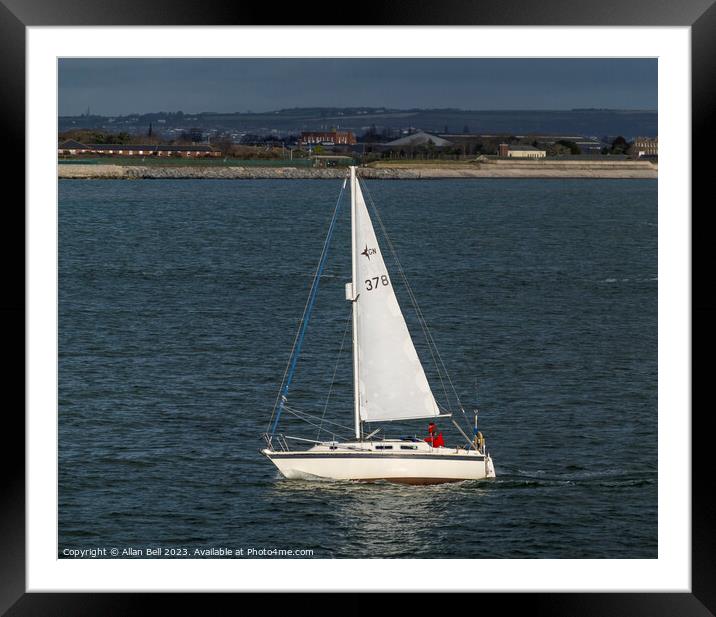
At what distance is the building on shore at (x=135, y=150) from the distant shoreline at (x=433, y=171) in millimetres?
1647

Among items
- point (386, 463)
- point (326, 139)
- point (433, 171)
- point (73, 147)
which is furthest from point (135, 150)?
point (386, 463)

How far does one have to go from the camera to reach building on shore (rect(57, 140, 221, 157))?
156m

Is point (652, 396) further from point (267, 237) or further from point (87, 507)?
point (267, 237)

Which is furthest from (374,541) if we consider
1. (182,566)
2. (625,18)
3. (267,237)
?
(267,237)

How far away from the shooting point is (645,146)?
159000 mm

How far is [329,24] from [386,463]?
13352 mm

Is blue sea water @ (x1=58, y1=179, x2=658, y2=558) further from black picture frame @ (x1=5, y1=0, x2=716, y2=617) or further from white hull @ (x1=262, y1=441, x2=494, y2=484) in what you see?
black picture frame @ (x1=5, y1=0, x2=716, y2=617)

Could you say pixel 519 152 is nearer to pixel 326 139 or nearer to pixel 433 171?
pixel 433 171

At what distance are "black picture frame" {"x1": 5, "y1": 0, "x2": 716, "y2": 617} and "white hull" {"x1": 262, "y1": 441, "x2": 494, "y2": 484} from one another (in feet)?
32.6

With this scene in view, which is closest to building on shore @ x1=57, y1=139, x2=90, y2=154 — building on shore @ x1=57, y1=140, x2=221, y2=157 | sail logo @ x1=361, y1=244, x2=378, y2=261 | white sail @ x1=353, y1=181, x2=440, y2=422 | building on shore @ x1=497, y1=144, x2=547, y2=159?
building on shore @ x1=57, y1=140, x2=221, y2=157

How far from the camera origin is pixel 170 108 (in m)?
163

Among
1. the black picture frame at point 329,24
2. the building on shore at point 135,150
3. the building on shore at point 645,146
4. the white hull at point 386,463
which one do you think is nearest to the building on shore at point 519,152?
the building on shore at point 645,146

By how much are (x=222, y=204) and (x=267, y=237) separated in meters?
31.5

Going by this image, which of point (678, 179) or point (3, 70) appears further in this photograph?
point (678, 179)
